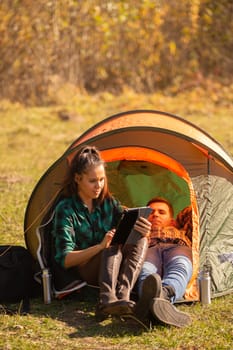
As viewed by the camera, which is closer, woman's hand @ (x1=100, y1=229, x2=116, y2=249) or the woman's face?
woman's hand @ (x1=100, y1=229, x2=116, y2=249)

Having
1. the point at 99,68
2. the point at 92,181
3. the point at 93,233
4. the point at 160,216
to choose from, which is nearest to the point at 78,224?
the point at 93,233

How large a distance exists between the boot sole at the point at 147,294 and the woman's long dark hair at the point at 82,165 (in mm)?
946

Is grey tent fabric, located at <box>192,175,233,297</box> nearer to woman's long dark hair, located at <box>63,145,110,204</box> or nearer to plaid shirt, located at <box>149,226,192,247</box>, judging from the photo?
plaid shirt, located at <box>149,226,192,247</box>

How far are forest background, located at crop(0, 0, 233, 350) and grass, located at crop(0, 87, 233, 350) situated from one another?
0.03 m

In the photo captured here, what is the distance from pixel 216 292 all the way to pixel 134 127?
128 centimetres

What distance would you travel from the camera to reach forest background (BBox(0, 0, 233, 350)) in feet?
41.4

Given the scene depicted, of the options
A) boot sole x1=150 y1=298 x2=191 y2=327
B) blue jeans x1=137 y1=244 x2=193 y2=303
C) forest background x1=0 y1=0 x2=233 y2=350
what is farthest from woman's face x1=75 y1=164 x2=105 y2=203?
forest background x1=0 y1=0 x2=233 y2=350

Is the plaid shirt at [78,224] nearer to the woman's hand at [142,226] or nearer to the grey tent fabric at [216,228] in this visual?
the woman's hand at [142,226]

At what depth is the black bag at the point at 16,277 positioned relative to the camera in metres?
5.43

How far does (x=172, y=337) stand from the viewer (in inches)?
184

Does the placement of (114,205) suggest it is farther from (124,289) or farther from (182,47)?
(182,47)

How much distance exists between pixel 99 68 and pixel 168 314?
1122cm

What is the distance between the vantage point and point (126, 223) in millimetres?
5207

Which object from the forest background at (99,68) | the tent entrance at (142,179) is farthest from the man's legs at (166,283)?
the forest background at (99,68)
